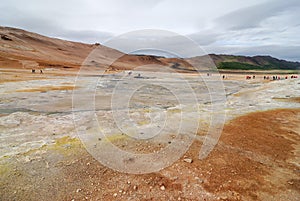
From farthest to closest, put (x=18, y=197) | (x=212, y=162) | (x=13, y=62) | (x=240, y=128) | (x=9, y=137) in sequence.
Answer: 1. (x=13, y=62)
2. (x=240, y=128)
3. (x=9, y=137)
4. (x=212, y=162)
5. (x=18, y=197)

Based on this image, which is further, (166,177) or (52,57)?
(52,57)

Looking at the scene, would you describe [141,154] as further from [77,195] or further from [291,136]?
[291,136]

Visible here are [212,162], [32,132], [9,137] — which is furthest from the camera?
[32,132]

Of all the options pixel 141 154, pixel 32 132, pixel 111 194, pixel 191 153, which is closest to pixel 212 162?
pixel 191 153

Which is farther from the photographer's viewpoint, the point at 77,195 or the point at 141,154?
the point at 141,154

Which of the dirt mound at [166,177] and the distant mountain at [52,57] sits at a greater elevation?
the distant mountain at [52,57]

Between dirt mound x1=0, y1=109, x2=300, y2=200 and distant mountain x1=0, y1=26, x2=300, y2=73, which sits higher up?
distant mountain x1=0, y1=26, x2=300, y2=73

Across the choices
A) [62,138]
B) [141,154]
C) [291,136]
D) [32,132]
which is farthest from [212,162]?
[32,132]

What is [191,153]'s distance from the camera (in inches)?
209

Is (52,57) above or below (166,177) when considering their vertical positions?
above

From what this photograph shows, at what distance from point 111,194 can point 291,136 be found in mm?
6418

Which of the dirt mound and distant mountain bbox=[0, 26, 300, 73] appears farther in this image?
distant mountain bbox=[0, 26, 300, 73]

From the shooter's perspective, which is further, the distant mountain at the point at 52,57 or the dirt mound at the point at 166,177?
the distant mountain at the point at 52,57

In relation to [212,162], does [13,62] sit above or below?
above
